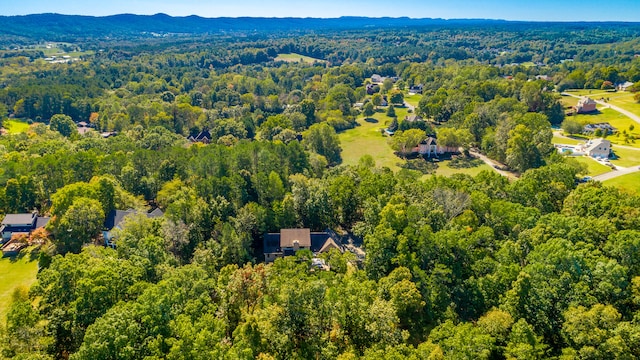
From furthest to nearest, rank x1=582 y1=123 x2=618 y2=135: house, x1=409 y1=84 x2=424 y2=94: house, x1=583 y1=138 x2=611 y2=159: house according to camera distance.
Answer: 1. x1=409 y1=84 x2=424 y2=94: house
2. x1=582 y1=123 x2=618 y2=135: house
3. x1=583 y1=138 x2=611 y2=159: house

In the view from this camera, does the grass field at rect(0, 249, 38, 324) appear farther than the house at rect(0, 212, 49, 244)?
No

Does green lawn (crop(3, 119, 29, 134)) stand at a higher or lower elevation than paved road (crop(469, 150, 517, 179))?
higher

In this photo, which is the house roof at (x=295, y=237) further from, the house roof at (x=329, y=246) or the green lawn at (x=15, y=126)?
the green lawn at (x=15, y=126)

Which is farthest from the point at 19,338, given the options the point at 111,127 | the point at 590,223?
the point at 111,127

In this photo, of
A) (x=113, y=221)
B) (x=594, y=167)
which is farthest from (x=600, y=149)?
(x=113, y=221)

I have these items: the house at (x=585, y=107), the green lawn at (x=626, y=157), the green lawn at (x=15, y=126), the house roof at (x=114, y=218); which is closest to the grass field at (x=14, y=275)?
the house roof at (x=114, y=218)

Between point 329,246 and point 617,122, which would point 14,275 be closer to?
point 329,246

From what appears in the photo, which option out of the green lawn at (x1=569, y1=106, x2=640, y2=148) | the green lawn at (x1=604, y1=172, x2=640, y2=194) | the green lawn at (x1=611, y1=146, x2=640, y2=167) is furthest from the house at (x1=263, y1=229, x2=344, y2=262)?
the green lawn at (x1=569, y1=106, x2=640, y2=148)

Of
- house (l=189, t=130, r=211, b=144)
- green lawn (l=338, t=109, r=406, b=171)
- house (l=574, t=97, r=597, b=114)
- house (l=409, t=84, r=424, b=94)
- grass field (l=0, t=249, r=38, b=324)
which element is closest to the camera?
grass field (l=0, t=249, r=38, b=324)

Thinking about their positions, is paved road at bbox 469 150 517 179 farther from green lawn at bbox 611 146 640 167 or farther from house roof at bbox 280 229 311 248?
house roof at bbox 280 229 311 248
